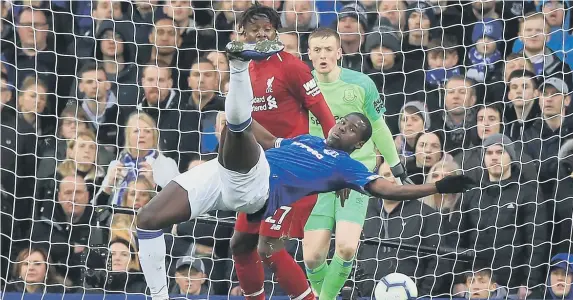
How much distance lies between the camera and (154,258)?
22.8ft

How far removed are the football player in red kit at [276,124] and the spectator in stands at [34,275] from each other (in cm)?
219

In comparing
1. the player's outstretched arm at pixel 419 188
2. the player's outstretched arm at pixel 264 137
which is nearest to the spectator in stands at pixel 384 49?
the player's outstretched arm at pixel 264 137

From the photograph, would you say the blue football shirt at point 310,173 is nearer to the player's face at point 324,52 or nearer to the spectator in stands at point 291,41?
the player's face at point 324,52

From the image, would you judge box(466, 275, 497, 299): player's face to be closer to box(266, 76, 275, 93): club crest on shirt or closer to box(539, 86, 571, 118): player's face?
box(539, 86, 571, 118): player's face

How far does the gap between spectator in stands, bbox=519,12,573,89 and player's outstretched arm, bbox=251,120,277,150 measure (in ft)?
9.78

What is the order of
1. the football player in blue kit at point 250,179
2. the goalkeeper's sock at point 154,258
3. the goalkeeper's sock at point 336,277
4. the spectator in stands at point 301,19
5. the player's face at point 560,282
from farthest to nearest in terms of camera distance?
the spectator in stands at point 301,19 < the player's face at point 560,282 < the goalkeeper's sock at point 336,277 < the goalkeeper's sock at point 154,258 < the football player in blue kit at point 250,179

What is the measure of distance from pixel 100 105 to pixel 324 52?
88.8 inches

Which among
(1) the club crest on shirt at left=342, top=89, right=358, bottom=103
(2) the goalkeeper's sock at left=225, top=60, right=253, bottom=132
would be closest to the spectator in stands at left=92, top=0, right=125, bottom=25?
(1) the club crest on shirt at left=342, top=89, right=358, bottom=103

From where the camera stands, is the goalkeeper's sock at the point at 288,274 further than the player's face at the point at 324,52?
No

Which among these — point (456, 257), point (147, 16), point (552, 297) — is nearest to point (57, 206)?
point (147, 16)

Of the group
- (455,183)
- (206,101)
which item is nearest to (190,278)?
(206,101)

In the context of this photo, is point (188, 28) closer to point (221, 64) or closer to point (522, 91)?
point (221, 64)

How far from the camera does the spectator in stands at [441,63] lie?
9945mm

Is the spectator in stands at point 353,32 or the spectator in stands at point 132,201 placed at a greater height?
the spectator in stands at point 353,32
